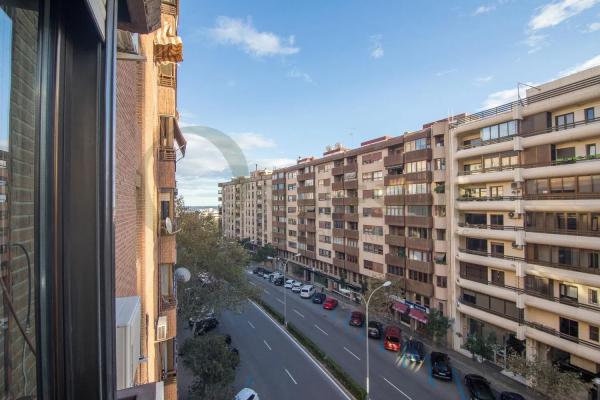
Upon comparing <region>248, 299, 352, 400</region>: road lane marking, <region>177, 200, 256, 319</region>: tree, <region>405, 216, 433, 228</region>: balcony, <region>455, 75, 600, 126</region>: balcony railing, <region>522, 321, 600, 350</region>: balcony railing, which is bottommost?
<region>248, 299, 352, 400</region>: road lane marking

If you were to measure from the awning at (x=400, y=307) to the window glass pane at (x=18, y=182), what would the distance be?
27.4 m

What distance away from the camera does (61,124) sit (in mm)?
1105

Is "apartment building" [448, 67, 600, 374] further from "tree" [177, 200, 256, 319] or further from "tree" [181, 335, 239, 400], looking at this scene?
"tree" [181, 335, 239, 400]

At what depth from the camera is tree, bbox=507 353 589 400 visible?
13.2 meters

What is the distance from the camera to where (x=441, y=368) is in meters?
18.3

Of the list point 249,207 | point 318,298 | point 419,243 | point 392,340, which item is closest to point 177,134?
point 419,243

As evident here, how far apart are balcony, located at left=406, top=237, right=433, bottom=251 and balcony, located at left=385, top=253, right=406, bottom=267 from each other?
58.1 inches

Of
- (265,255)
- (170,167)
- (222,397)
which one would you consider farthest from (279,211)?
(170,167)

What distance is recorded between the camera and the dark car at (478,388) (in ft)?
51.7

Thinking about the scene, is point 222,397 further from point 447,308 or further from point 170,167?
point 447,308

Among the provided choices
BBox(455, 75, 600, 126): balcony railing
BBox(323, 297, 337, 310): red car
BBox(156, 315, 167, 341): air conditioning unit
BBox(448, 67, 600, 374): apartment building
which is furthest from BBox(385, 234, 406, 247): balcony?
BBox(156, 315, 167, 341): air conditioning unit

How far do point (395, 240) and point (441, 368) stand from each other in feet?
34.2

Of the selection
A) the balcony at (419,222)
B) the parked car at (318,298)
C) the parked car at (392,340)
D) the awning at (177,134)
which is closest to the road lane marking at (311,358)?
the parked car at (392,340)

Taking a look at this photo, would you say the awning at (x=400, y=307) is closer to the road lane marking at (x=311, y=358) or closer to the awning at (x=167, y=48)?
the road lane marking at (x=311, y=358)
